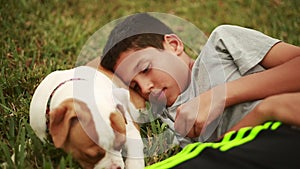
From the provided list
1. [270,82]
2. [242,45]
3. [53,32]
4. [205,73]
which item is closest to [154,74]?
[205,73]

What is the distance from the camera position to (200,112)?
1.74 metres

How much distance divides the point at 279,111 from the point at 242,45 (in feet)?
1.51

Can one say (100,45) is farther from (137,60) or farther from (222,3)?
(222,3)

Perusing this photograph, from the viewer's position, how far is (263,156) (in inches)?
54.4

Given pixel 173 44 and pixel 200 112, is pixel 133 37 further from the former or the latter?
pixel 200 112

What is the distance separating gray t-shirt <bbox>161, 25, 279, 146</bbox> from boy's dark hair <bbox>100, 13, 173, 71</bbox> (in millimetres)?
247

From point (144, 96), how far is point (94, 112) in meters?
0.57

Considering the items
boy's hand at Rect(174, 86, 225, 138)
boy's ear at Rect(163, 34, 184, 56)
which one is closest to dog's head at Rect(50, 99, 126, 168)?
boy's hand at Rect(174, 86, 225, 138)

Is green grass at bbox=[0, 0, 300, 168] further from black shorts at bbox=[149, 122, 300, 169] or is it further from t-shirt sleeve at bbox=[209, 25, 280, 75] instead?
t-shirt sleeve at bbox=[209, 25, 280, 75]

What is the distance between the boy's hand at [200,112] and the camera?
1725 millimetres

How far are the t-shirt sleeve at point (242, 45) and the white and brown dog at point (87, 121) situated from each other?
1.65ft

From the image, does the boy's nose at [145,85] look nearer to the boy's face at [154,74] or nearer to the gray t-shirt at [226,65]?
the boy's face at [154,74]

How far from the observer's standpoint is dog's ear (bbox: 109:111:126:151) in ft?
4.80

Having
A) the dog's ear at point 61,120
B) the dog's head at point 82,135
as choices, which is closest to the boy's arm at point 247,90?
the dog's head at point 82,135
